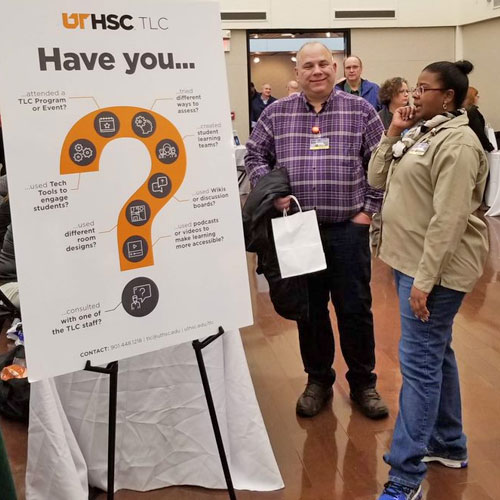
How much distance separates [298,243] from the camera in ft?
7.23

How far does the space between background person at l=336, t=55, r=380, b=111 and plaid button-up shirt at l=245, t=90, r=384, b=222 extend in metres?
3.20

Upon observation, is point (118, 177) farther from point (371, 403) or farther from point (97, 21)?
point (371, 403)

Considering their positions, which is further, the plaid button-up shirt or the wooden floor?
the plaid button-up shirt

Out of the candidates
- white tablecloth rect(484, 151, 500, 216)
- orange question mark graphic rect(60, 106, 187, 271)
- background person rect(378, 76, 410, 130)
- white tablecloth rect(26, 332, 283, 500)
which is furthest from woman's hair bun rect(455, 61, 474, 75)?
white tablecloth rect(484, 151, 500, 216)

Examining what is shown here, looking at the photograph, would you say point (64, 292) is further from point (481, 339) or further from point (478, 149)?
point (481, 339)

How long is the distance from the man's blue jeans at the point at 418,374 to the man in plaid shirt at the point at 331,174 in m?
0.52

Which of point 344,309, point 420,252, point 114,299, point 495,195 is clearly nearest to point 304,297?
point 344,309

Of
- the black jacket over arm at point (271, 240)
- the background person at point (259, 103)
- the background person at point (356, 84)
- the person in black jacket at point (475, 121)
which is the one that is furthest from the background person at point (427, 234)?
the background person at point (259, 103)

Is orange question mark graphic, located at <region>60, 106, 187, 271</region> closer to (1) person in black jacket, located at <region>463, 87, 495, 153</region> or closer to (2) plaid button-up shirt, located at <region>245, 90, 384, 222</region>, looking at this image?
(2) plaid button-up shirt, located at <region>245, 90, 384, 222</region>

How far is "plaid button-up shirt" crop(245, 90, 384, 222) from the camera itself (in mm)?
2338

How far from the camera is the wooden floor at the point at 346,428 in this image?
2059mm

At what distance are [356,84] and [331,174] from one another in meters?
3.54

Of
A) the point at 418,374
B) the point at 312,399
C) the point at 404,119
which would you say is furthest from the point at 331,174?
the point at 312,399

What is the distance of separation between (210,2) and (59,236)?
0.72 meters
